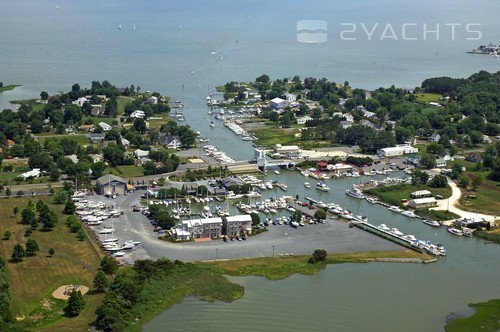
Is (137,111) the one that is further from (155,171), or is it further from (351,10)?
(351,10)

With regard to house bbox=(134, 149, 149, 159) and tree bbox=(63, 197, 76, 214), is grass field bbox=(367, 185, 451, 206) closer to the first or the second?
house bbox=(134, 149, 149, 159)

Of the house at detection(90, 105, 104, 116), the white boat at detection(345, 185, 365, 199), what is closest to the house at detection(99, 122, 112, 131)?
the house at detection(90, 105, 104, 116)

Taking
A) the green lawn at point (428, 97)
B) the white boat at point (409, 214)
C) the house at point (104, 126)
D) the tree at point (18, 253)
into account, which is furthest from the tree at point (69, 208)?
the green lawn at point (428, 97)

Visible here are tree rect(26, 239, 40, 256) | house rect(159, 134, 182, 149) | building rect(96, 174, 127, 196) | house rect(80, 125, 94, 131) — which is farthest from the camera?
house rect(80, 125, 94, 131)

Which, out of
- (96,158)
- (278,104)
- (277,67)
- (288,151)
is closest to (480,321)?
(288,151)

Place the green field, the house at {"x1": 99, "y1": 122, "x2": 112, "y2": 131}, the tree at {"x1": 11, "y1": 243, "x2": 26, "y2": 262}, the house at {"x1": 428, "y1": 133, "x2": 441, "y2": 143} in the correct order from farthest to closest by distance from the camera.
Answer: the green field → the house at {"x1": 99, "y1": 122, "x2": 112, "y2": 131} → the house at {"x1": 428, "y1": 133, "x2": 441, "y2": 143} → the tree at {"x1": 11, "y1": 243, "x2": 26, "y2": 262}

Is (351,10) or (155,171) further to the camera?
(351,10)

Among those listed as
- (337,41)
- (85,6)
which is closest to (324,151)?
(337,41)
